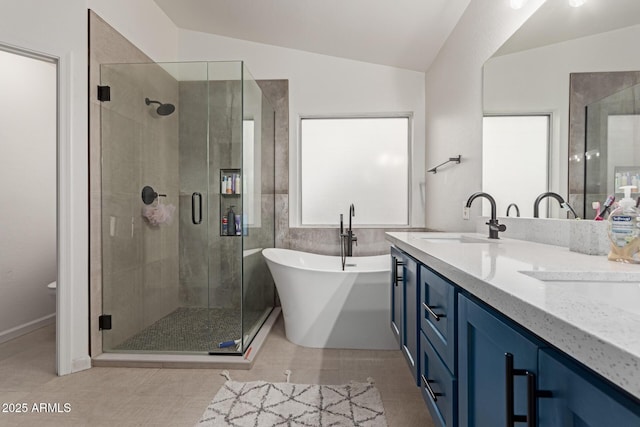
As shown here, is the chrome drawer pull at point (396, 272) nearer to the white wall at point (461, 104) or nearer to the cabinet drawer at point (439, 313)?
the cabinet drawer at point (439, 313)

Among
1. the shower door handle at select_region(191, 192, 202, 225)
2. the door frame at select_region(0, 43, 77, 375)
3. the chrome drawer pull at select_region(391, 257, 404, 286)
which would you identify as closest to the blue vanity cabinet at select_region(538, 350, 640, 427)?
the chrome drawer pull at select_region(391, 257, 404, 286)

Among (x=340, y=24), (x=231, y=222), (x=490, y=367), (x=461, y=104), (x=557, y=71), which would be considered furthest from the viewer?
(x=340, y=24)

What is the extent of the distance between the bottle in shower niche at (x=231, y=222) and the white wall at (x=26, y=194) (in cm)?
161

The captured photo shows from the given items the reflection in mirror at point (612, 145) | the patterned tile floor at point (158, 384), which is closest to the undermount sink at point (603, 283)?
the reflection in mirror at point (612, 145)

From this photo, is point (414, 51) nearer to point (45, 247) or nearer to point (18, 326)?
point (45, 247)

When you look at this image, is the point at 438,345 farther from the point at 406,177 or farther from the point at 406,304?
the point at 406,177

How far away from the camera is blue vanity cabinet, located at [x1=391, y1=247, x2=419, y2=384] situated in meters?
1.42

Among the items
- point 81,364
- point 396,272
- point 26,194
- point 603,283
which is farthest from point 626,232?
point 26,194

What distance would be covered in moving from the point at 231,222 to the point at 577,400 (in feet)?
7.56

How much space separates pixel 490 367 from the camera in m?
0.72

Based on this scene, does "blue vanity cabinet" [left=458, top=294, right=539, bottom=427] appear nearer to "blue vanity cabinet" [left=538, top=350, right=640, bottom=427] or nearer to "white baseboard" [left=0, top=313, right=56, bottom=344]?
"blue vanity cabinet" [left=538, top=350, right=640, bottom=427]

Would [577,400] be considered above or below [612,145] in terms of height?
below

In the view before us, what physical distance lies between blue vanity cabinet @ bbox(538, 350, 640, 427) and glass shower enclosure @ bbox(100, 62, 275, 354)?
211 cm

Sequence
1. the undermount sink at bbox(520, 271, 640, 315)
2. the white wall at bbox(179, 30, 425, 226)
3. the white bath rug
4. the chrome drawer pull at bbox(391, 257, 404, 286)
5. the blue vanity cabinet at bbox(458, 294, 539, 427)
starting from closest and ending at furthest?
the blue vanity cabinet at bbox(458, 294, 539, 427) < the undermount sink at bbox(520, 271, 640, 315) < the white bath rug < the chrome drawer pull at bbox(391, 257, 404, 286) < the white wall at bbox(179, 30, 425, 226)
